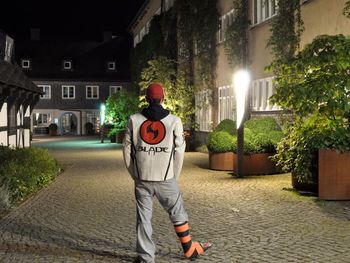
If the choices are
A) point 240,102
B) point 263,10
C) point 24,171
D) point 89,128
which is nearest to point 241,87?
point 240,102

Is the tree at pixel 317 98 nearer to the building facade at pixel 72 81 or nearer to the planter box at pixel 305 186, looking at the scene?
the planter box at pixel 305 186

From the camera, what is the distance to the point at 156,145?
20.8ft

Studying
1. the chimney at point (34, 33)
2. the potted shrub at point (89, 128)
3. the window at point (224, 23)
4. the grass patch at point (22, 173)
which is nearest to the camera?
the grass patch at point (22, 173)

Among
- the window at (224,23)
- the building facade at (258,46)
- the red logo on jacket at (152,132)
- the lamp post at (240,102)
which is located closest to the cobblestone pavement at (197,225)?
the lamp post at (240,102)

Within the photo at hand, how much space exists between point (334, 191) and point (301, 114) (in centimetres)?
158

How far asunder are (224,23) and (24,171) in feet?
48.5

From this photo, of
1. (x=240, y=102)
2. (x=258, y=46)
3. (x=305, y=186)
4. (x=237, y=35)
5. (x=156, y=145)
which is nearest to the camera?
(x=156, y=145)

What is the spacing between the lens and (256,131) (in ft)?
58.3

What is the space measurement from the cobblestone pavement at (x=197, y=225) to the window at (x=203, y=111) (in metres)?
13.5

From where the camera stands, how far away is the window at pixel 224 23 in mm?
24658

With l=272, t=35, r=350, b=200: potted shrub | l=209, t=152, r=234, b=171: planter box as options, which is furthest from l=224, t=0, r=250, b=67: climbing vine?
l=272, t=35, r=350, b=200: potted shrub

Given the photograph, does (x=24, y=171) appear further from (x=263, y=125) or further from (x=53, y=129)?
(x=53, y=129)

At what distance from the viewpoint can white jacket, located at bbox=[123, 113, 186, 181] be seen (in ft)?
20.8

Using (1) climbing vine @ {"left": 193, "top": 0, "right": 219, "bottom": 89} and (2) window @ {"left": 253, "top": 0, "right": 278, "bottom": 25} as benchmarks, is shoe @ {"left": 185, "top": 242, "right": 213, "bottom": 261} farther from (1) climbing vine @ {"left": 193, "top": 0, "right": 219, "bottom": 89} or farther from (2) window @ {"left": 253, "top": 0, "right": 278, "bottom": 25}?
(1) climbing vine @ {"left": 193, "top": 0, "right": 219, "bottom": 89}
